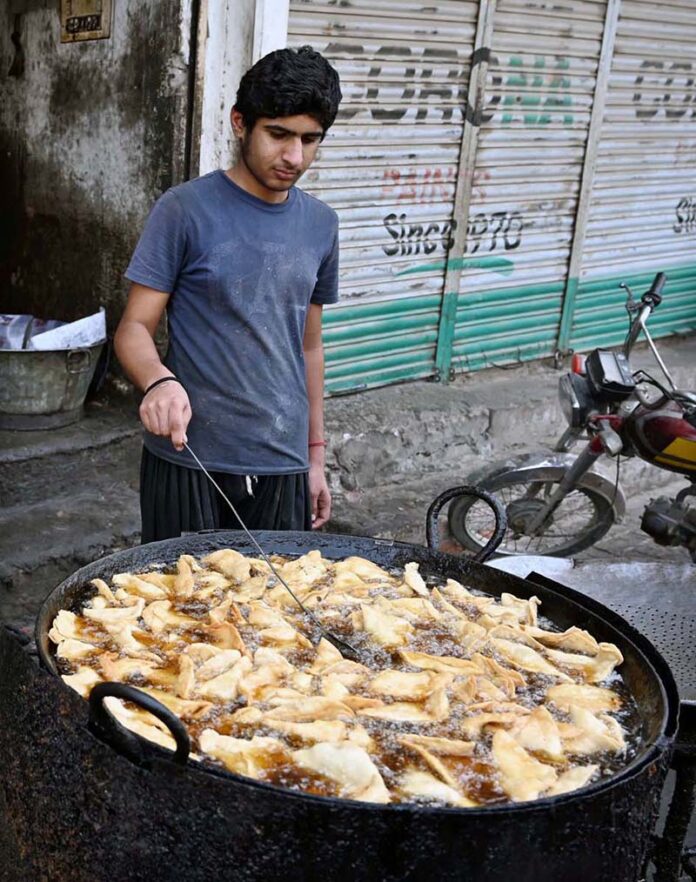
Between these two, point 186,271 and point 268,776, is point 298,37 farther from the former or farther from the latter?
point 268,776

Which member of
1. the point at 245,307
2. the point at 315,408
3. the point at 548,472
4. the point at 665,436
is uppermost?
the point at 245,307

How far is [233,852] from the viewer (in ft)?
5.71

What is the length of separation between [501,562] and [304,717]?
1379 mm

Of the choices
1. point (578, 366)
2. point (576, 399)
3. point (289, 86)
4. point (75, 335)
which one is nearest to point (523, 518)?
point (576, 399)

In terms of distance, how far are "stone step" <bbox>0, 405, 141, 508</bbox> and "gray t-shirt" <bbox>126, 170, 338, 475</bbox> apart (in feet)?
6.09

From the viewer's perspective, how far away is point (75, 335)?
16.5 feet

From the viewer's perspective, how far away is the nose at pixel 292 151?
288cm

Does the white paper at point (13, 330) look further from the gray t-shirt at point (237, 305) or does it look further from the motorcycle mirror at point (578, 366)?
the motorcycle mirror at point (578, 366)

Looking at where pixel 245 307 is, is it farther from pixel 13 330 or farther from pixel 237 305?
pixel 13 330

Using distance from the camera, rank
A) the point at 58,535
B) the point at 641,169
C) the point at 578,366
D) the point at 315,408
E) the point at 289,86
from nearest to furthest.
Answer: the point at 289,86 < the point at 315,408 < the point at 58,535 < the point at 578,366 < the point at 641,169

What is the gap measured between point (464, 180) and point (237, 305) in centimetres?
378

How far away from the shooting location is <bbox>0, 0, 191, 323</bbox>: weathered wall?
4746 millimetres

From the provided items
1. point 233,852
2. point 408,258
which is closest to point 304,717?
point 233,852

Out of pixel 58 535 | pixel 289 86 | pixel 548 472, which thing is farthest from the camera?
pixel 548 472
